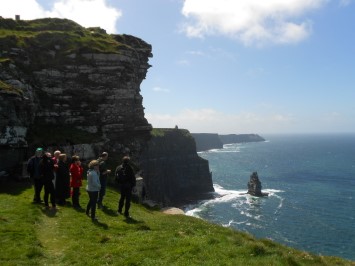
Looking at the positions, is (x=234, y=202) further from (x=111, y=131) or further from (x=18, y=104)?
(x=18, y=104)

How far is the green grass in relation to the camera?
44.3 feet

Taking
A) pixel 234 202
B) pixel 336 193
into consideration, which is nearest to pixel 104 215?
pixel 234 202

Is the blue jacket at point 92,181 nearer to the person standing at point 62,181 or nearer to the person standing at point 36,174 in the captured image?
A: the person standing at point 36,174

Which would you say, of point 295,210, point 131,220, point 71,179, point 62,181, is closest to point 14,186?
point 62,181

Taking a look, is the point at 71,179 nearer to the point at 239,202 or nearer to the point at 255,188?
the point at 239,202

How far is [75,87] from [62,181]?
18292mm

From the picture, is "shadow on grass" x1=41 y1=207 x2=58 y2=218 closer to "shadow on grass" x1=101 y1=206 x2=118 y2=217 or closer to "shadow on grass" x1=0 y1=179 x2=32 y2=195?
"shadow on grass" x1=101 y1=206 x2=118 y2=217

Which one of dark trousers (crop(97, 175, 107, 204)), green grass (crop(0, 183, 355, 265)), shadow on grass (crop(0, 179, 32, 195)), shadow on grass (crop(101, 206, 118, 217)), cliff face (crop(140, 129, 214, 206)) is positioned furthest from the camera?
cliff face (crop(140, 129, 214, 206))

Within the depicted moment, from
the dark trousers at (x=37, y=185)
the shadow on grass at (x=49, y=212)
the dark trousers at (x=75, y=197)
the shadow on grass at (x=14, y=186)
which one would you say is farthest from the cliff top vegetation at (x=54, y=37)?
the shadow on grass at (x=49, y=212)

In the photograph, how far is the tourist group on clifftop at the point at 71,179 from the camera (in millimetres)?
20062

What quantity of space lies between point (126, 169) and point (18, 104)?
1332 centimetres

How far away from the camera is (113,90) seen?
40.7 m

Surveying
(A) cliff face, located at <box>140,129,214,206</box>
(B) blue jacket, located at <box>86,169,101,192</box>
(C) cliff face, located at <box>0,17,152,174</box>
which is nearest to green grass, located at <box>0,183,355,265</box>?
(B) blue jacket, located at <box>86,169,101,192</box>

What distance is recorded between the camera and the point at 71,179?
22.5 meters
